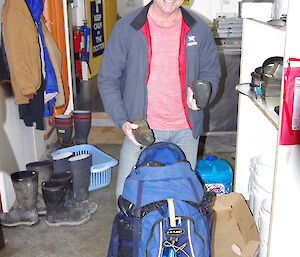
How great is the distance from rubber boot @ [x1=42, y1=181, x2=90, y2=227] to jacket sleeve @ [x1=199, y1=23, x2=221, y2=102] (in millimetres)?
1330

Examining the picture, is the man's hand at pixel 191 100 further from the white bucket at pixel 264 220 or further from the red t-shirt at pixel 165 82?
the white bucket at pixel 264 220

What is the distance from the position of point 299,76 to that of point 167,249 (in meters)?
0.87

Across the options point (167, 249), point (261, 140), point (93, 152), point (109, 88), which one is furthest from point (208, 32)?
point (93, 152)

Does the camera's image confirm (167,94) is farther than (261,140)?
Answer: No

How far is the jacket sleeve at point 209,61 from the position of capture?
218 cm

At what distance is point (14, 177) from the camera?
9.80ft

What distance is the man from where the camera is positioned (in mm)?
2090

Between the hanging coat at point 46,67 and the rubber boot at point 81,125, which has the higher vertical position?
the hanging coat at point 46,67

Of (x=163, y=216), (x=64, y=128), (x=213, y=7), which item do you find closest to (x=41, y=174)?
(x=64, y=128)

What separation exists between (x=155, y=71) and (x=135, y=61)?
0.11m

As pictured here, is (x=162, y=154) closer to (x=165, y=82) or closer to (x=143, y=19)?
(x=165, y=82)

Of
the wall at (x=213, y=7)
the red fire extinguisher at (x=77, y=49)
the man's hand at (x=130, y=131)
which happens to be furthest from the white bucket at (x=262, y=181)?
the red fire extinguisher at (x=77, y=49)

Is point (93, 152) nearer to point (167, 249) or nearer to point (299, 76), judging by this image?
point (167, 249)

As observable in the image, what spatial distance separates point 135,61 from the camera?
2098 millimetres
